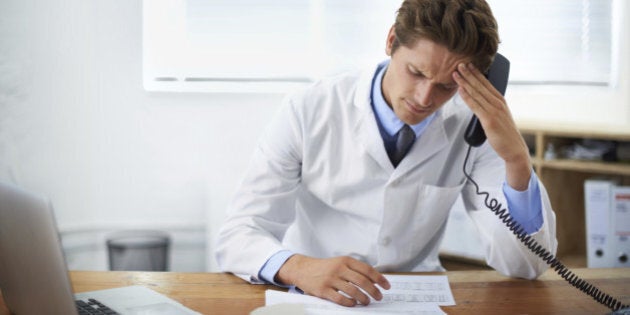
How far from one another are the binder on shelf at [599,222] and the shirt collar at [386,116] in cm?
134

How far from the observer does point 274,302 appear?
4.40 ft

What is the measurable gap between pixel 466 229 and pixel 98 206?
1646 mm

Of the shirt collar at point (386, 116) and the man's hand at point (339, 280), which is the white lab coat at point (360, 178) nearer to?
the shirt collar at point (386, 116)

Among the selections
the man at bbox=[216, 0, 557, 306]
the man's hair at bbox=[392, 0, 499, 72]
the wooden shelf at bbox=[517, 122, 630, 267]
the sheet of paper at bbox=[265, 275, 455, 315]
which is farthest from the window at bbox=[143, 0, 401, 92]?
the sheet of paper at bbox=[265, 275, 455, 315]

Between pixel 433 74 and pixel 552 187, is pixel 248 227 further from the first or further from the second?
pixel 552 187

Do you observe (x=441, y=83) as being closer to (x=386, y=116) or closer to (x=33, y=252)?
(x=386, y=116)

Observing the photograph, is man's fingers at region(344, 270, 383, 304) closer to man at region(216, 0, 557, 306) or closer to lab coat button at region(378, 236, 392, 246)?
man at region(216, 0, 557, 306)

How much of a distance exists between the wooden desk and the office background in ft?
6.02

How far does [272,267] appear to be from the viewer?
1449mm

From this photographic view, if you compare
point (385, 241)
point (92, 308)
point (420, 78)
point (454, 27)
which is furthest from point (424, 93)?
point (92, 308)

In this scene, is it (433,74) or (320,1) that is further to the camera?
(320,1)

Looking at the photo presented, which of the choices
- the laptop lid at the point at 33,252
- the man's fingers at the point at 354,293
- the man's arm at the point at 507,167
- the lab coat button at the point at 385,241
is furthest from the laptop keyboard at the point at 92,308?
the man's arm at the point at 507,167

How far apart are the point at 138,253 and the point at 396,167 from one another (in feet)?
6.30

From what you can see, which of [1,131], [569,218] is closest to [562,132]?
[569,218]
